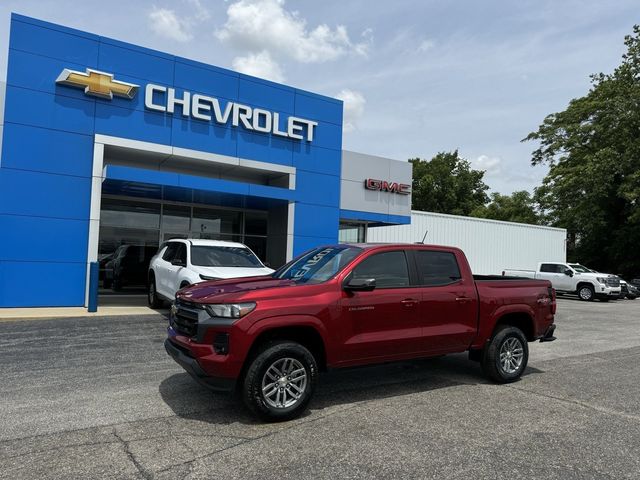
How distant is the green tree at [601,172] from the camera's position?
35.8 metres

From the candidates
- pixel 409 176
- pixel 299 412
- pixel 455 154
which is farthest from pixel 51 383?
pixel 455 154

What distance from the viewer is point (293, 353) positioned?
502cm

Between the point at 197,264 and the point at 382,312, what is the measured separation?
6.36 metres

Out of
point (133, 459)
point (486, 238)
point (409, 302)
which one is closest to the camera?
point (133, 459)

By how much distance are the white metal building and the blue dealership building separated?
629 centimetres

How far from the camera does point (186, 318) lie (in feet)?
17.5

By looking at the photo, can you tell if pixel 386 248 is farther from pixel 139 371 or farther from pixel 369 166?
pixel 369 166

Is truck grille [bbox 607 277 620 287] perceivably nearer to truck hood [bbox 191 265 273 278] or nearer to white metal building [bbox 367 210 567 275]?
white metal building [bbox 367 210 567 275]

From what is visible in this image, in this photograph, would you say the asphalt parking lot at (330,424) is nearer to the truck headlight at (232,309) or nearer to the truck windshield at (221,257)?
the truck headlight at (232,309)

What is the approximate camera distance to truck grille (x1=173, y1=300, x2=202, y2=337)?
5.15 meters

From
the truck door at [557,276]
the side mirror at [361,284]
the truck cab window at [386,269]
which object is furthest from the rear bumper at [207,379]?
the truck door at [557,276]

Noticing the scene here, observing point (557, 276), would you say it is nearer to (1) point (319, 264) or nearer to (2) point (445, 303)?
(2) point (445, 303)

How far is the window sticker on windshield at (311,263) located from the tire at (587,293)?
2246cm

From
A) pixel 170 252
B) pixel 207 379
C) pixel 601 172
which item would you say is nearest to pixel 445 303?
pixel 207 379
